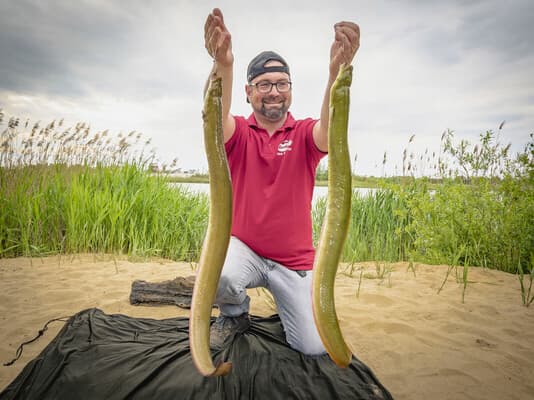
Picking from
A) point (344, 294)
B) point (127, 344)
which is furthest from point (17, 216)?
point (344, 294)

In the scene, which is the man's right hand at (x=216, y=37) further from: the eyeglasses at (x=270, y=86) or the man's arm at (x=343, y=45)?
the eyeglasses at (x=270, y=86)

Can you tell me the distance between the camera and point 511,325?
130 inches

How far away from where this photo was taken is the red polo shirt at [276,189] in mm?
2889

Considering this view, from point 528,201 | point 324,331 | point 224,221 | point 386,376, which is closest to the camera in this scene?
point 324,331

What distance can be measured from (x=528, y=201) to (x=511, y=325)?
2619 millimetres

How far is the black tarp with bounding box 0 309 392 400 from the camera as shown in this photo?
2158 millimetres

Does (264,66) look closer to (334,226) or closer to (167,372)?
(334,226)

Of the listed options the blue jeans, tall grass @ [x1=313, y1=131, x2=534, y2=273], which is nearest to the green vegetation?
tall grass @ [x1=313, y1=131, x2=534, y2=273]

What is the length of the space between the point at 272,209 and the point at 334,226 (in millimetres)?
1565

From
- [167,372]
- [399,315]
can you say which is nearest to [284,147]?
[167,372]

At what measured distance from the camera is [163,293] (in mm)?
3904

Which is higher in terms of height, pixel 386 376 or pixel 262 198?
pixel 262 198

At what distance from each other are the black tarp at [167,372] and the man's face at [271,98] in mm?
1966

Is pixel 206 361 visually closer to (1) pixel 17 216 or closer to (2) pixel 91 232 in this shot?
(2) pixel 91 232
